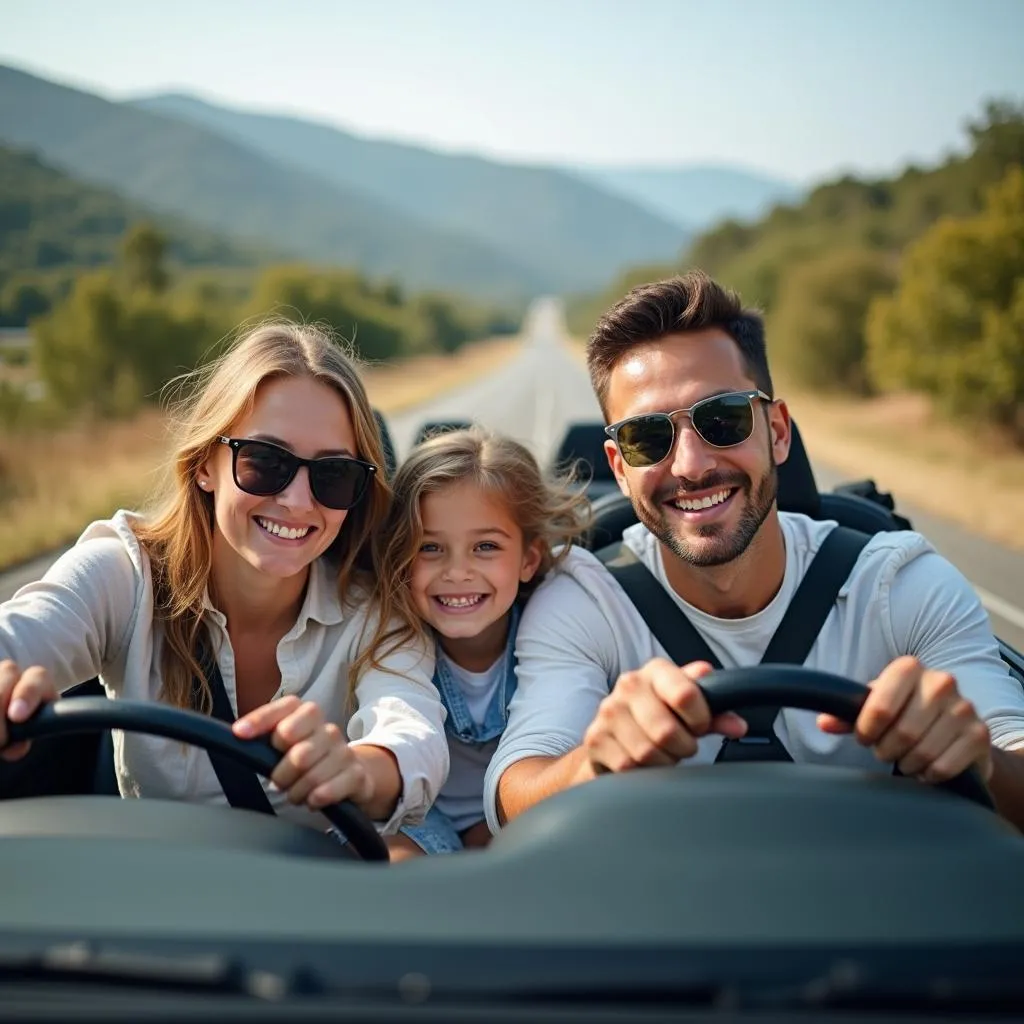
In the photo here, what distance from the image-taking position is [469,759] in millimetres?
2549

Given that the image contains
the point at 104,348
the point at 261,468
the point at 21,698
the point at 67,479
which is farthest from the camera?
the point at 104,348

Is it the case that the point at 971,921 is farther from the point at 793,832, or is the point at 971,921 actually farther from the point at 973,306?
the point at 973,306

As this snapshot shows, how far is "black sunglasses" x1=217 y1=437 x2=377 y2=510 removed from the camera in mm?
2148

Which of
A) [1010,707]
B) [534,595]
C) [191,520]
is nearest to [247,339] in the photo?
[191,520]

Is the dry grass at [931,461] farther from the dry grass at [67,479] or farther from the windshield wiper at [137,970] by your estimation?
the windshield wiper at [137,970]

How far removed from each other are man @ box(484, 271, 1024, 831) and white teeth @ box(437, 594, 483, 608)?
0.46 ft

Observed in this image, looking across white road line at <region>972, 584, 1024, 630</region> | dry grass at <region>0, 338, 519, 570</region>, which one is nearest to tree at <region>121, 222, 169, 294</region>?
dry grass at <region>0, 338, 519, 570</region>

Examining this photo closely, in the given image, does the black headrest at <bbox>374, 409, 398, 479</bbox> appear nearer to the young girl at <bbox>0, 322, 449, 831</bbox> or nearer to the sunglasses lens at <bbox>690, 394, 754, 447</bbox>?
the young girl at <bbox>0, 322, 449, 831</bbox>

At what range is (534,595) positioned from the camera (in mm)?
2555

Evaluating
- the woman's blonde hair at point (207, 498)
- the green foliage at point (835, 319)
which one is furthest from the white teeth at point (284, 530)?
the green foliage at point (835, 319)

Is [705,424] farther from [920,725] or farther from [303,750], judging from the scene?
[303,750]

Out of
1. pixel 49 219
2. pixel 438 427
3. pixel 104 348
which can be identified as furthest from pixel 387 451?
pixel 49 219

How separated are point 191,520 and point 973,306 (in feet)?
61.1

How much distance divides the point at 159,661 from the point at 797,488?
1.73 meters
